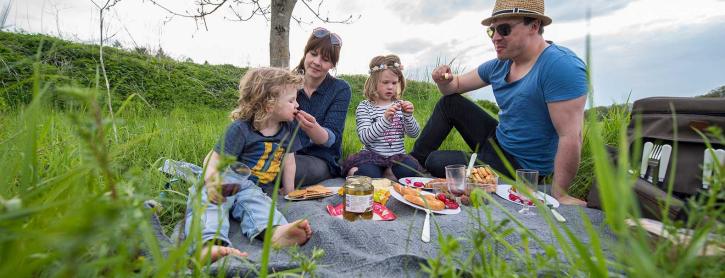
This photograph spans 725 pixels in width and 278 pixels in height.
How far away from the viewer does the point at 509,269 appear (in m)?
0.86

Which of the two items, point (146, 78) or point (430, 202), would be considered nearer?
point (430, 202)

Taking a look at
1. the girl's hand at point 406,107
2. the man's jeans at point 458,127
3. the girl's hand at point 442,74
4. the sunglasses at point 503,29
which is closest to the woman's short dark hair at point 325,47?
the girl's hand at point 406,107

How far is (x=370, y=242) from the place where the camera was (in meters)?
1.89

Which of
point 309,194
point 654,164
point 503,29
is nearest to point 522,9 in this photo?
point 503,29

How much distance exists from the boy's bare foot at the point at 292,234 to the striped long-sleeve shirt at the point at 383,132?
1.78 m

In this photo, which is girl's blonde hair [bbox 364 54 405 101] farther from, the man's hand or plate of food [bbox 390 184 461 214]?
the man's hand

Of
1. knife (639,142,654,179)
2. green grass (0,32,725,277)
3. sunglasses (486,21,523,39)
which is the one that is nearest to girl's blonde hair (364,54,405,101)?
sunglasses (486,21,523,39)

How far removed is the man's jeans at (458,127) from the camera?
3463 millimetres

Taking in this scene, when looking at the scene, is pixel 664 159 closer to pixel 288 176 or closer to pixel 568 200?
pixel 568 200

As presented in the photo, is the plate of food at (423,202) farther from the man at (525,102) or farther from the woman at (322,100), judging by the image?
the woman at (322,100)

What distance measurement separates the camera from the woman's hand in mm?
2740

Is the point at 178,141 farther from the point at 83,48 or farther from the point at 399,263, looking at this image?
the point at 83,48

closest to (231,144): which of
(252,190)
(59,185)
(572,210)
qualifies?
(252,190)

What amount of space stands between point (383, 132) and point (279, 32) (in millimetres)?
3771
